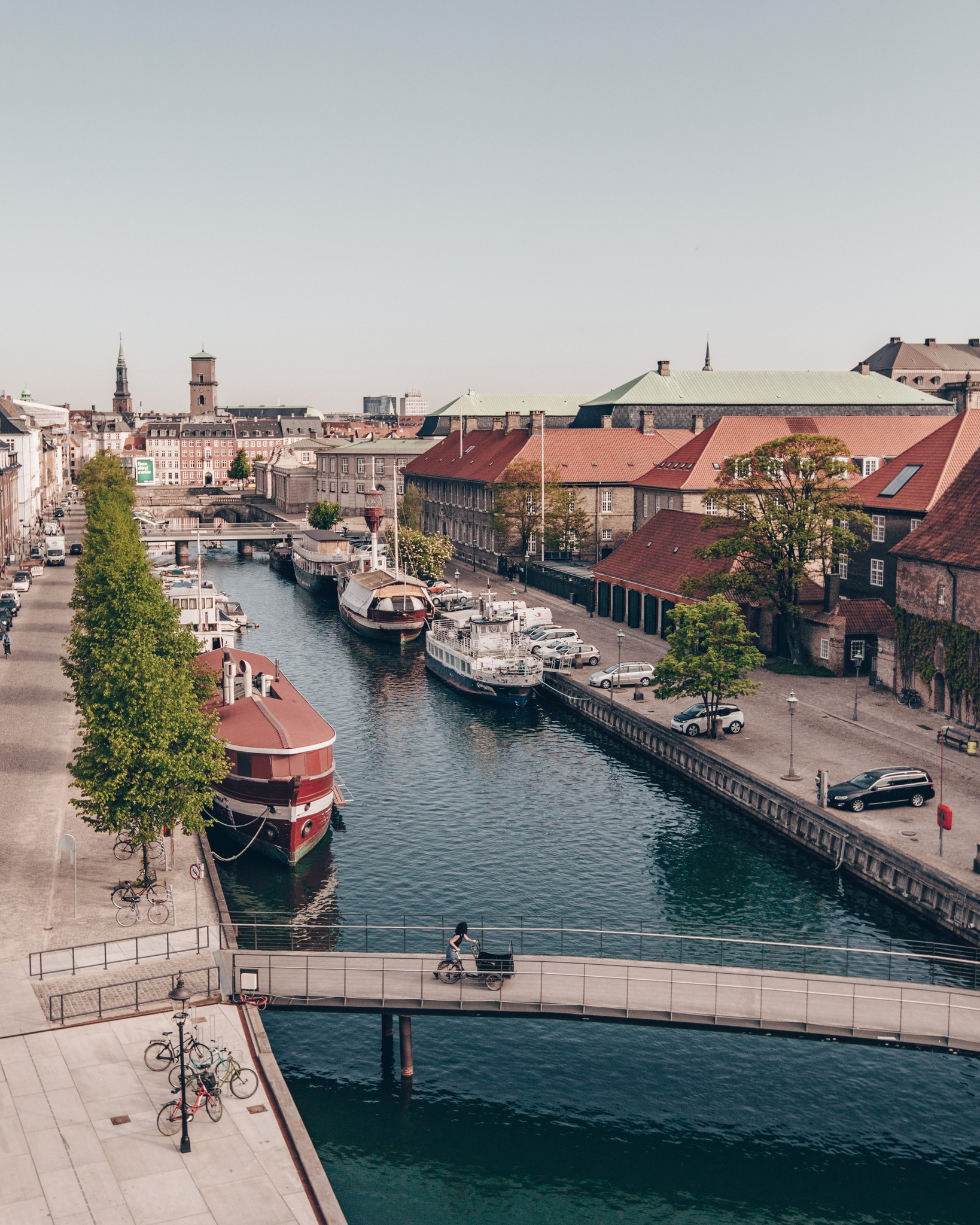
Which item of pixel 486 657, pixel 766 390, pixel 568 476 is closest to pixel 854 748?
pixel 486 657

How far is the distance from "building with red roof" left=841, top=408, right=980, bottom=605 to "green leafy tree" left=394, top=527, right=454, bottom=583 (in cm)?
4702

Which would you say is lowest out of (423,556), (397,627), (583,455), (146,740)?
(397,627)

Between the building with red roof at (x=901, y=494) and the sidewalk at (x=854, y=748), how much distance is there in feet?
27.7

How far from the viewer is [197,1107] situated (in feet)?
88.0

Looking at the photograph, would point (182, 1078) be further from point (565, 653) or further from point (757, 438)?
point (757, 438)

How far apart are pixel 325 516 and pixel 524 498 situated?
163ft

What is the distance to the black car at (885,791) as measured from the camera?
160ft

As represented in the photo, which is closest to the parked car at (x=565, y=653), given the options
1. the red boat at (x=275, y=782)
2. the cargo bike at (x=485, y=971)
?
the red boat at (x=275, y=782)

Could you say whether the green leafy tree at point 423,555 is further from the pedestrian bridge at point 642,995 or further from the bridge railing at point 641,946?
the pedestrian bridge at point 642,995

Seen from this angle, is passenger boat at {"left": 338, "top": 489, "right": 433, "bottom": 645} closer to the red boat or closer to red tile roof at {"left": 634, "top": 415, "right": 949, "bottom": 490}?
red tile roof at {"left": 634, "top": 415, "right": 949, "bottom": 490}

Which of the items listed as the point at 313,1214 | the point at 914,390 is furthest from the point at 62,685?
the point at 914,390

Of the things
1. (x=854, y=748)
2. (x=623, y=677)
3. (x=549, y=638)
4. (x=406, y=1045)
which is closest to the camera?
(x=406, y=1045)

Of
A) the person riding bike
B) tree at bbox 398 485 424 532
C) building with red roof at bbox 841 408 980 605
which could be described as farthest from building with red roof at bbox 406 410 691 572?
the person riding bike

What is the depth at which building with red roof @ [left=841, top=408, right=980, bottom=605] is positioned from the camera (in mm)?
71812
